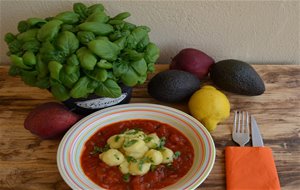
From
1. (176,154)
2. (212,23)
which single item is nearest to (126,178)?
(176,154)

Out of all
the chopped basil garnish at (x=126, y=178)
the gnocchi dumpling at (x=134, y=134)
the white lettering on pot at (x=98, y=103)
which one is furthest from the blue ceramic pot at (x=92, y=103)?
the chopped basil garnish at (x=126, y=178)

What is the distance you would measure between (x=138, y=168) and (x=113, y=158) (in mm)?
59

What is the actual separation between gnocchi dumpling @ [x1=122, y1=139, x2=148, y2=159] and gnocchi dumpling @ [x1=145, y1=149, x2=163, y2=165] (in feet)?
0.04

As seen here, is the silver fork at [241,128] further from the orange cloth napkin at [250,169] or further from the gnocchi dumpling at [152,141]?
the gnocchi dumpling at [152,141]

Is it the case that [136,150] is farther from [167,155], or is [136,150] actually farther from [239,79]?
[239,79]

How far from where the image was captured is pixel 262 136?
917mm

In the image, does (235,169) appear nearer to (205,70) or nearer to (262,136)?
(262,136)

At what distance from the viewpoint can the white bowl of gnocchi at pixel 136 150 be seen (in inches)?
30.7

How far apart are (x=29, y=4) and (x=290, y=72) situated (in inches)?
31.0

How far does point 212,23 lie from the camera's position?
110cm

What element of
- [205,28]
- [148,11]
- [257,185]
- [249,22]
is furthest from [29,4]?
[257,185]

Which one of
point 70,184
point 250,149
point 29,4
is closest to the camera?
point 70,184

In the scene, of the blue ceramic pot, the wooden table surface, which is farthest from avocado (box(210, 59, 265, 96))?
the blue ceramic pot

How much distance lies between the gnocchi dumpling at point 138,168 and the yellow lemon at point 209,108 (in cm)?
21
